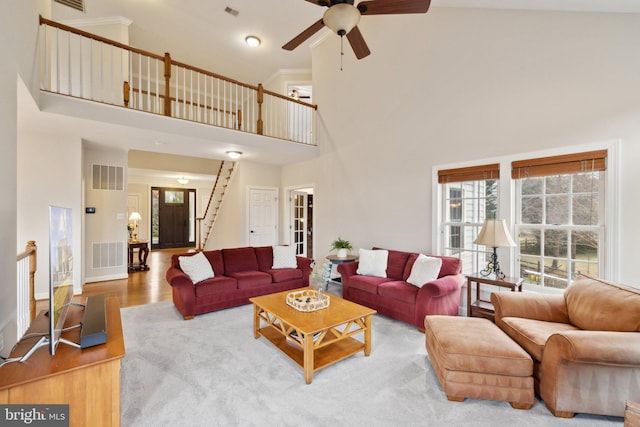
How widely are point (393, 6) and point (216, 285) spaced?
142 inches

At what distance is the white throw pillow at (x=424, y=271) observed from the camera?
343 cm

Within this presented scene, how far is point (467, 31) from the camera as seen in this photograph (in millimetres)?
3660

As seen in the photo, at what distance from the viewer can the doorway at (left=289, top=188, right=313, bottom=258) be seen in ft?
23.7

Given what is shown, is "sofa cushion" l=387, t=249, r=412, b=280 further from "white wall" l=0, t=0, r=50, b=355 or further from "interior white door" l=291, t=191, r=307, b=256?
"white wall" l=0, t=0, r=50, b=355

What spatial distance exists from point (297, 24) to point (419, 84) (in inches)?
112

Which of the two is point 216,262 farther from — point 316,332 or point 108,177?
point 108,177

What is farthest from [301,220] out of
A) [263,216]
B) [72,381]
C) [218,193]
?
[72,381]

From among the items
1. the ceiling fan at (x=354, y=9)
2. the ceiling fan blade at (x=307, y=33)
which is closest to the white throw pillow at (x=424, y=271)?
the ceiling fan at (x=354, y=9)

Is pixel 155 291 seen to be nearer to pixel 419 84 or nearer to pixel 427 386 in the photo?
pixel 427 386

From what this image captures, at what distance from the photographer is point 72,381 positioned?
1.46m

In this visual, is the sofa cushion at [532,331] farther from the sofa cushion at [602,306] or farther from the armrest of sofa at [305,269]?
the armrest of sofa at [305,269]

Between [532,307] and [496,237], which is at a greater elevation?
[496,237]

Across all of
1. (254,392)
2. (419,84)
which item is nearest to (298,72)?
(419,84)

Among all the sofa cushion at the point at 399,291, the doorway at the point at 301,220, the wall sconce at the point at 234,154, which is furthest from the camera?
the doorway at the point at 301,220
